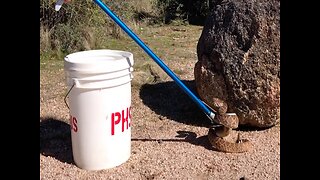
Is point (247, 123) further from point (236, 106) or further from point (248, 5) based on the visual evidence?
point (248, 5)

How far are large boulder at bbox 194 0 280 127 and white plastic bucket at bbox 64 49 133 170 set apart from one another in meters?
0.95

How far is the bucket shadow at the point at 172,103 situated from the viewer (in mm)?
4039

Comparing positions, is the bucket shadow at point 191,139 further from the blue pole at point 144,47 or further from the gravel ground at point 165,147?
the blue pole at point 144,47

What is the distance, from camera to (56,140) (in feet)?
12.0

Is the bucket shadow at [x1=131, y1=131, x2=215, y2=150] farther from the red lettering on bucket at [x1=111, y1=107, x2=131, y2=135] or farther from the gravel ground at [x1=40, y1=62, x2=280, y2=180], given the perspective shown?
the red lettering on bucket at [x1=111, y1=107, x2=131, y2=135]

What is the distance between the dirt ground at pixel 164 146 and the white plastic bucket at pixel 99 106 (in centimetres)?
12

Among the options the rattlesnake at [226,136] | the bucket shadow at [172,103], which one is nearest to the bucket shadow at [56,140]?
the bucket shadow at [172,103]

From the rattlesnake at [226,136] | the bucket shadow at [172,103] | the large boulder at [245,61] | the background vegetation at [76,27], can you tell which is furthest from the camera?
the background vegetation at [76,27]

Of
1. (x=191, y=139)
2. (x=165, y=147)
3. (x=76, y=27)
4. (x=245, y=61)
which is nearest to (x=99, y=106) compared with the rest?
(x=165, y=147)

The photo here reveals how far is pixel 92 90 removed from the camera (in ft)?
9.40

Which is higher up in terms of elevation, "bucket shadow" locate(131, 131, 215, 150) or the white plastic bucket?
the white plastic bucket

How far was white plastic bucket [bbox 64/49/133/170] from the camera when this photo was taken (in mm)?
2834

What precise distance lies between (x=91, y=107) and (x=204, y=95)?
125cm

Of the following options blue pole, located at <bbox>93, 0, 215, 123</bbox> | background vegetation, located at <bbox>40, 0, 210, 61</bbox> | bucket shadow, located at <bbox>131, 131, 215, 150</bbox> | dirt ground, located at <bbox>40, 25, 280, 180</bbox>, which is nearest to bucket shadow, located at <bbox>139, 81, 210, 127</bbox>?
dirt ground, located at <bbox>40, 25, 280, 180</bbox>
